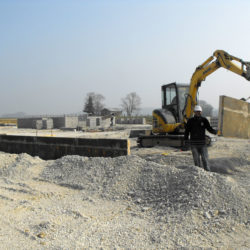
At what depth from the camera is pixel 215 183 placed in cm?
464

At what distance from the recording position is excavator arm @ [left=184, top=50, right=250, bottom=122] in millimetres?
8664

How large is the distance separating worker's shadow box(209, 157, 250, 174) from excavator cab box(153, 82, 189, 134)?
2734 millimetres

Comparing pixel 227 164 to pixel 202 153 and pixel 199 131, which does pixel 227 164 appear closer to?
pixel 202 153

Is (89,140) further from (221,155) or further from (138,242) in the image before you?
(138,242)

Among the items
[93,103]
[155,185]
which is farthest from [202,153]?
[93,103]

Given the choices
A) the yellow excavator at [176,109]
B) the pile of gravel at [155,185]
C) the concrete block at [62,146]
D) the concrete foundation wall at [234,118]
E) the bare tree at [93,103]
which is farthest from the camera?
the bare tree at [93,103]

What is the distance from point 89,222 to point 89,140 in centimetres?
448

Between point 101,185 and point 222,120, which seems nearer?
point 101,185

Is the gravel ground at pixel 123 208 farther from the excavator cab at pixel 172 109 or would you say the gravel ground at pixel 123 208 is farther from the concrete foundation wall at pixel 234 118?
the excavator cab at pixel 172 109

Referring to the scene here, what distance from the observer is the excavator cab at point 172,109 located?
10.5 meters

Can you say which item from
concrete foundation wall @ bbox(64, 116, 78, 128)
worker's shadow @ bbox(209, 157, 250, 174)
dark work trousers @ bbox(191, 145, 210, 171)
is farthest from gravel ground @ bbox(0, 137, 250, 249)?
concrete foundation wall @ bbox(64, 116, 78, 128)

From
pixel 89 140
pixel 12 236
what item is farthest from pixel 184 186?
pixel 89 140

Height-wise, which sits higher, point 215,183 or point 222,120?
point 222,120

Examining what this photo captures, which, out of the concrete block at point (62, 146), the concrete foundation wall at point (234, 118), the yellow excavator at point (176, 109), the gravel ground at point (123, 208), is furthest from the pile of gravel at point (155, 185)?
the yellow excavator at point (176, 109)
